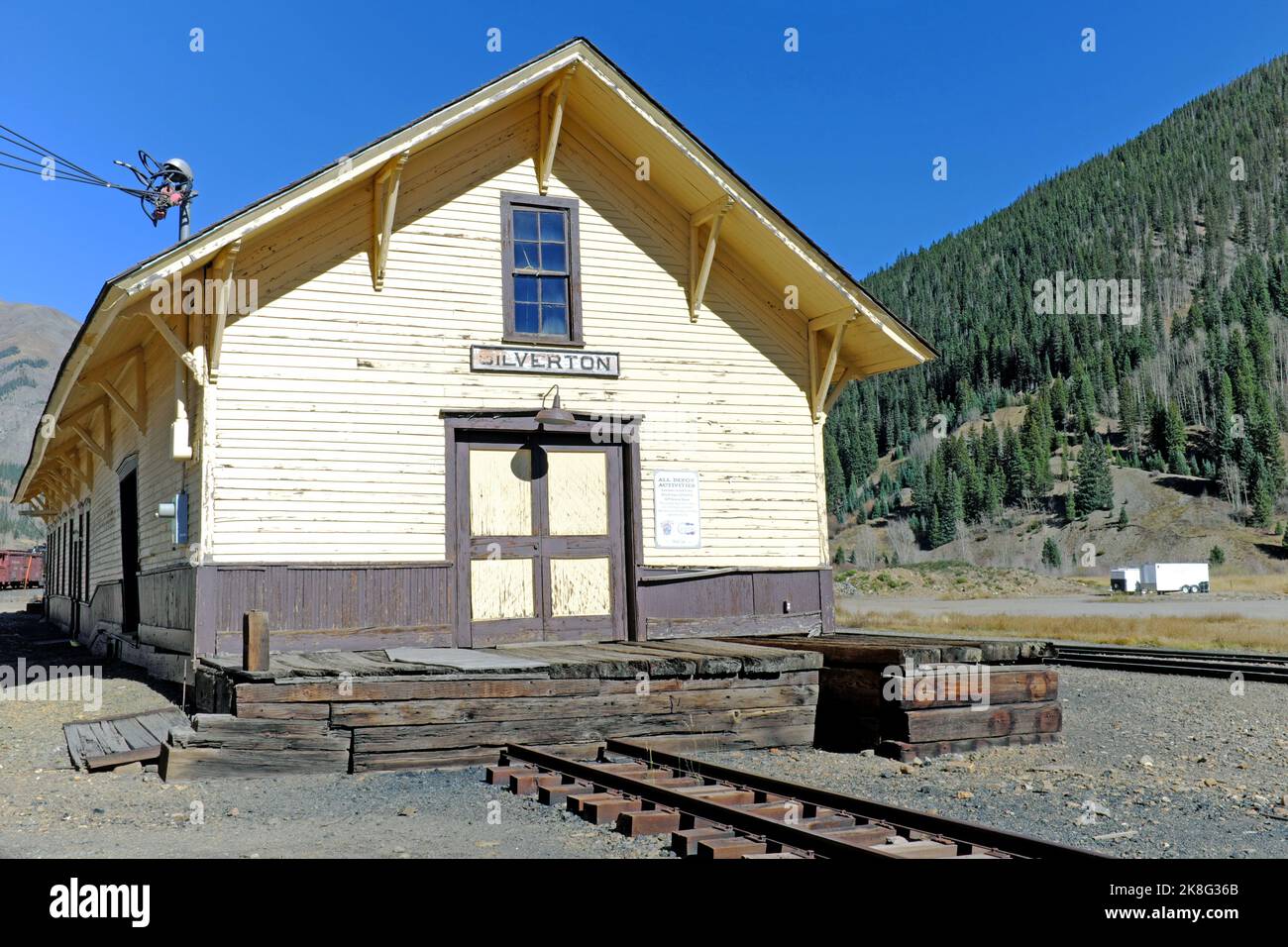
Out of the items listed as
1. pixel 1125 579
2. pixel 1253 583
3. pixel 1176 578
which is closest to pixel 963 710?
pixel 1125 579

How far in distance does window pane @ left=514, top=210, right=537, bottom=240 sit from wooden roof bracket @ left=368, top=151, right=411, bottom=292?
1.53 metres

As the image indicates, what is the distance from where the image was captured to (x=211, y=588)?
1145 centimetres

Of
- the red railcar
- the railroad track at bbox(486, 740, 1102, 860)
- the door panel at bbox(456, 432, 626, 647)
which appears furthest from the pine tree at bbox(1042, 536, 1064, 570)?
the railroad track at bbox(486, 740, 1102, 860)

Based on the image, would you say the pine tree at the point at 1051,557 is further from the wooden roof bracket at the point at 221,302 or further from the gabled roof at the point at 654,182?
the wooden roof bracket at the point at 221,302

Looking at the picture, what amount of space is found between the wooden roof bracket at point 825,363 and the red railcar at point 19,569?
233 ft

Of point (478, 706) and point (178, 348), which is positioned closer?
A: point (478, 706)

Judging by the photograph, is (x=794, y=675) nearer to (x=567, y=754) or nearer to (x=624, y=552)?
(x=567, y=754)

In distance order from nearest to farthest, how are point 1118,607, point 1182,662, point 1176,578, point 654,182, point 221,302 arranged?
point 221,302 < point 654,182 < point 1182,662 < point 1118,607 < point 1176,578

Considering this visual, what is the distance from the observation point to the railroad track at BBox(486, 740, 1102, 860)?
19.0 feet

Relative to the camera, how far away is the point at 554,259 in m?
13.7

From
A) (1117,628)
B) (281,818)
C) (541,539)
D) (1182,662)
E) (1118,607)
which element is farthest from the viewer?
(1118,607)

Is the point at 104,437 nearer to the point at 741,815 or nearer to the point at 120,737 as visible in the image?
the point at 120,737

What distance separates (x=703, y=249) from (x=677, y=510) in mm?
3476
